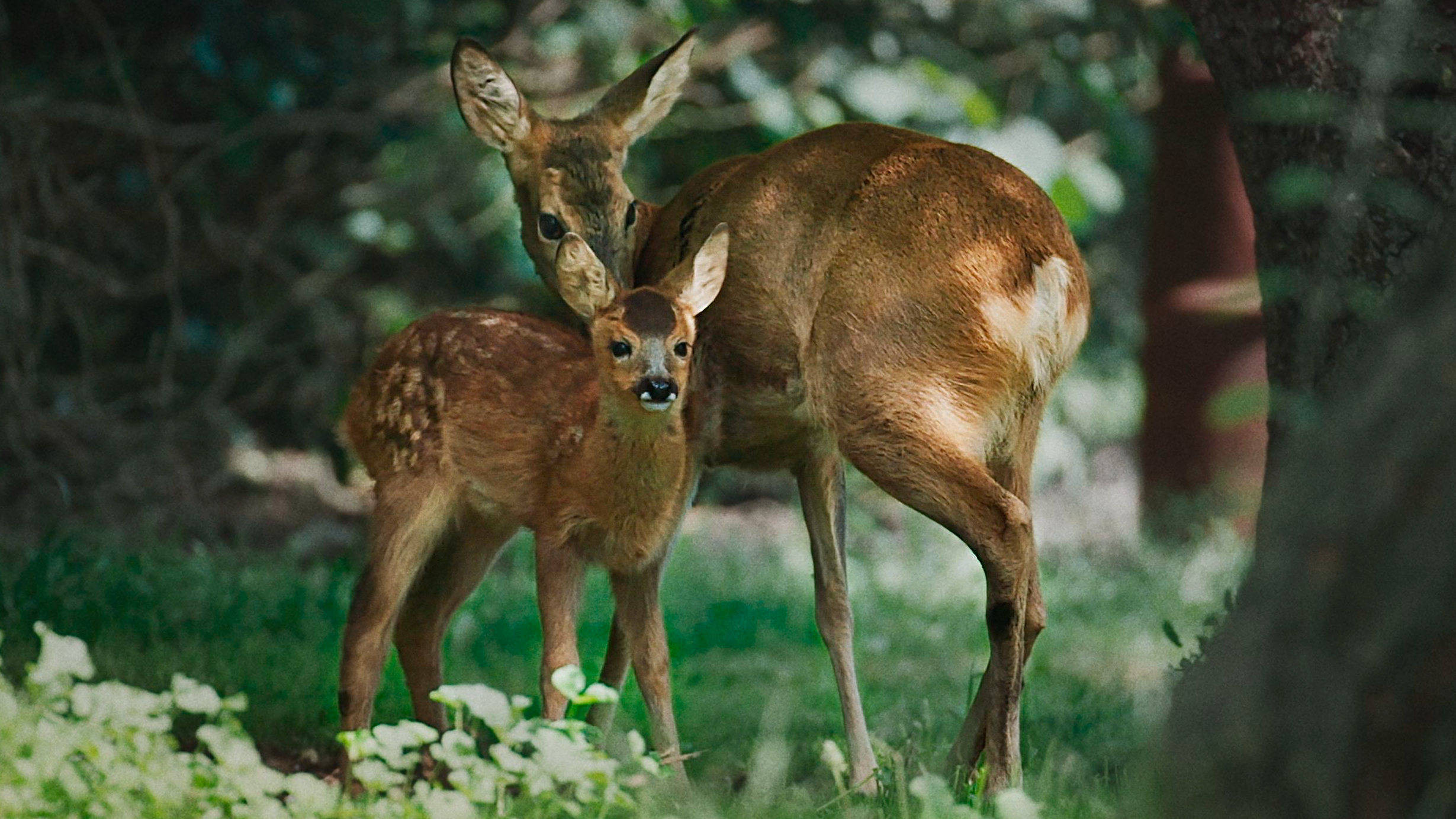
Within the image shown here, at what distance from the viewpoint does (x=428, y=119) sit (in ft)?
30.9

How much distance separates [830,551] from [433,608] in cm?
126

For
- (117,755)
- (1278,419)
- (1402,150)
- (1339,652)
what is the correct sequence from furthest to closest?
1. (1278,419)
2. (1402,150)
3. (117,755)
4. (1339,652)

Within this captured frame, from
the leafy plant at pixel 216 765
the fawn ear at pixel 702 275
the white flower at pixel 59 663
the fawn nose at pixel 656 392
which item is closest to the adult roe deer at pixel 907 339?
the fawn ear at pixel 702 275

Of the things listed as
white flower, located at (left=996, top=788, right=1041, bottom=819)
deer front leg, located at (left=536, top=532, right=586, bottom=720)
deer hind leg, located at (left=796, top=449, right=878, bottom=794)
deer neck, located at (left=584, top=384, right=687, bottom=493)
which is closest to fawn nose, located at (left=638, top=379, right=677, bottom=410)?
deer neck, located at (left=584, top=384, right=687, bottom=493)

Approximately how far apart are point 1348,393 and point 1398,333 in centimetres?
10

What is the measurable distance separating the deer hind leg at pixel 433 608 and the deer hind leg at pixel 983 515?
56.5 inches

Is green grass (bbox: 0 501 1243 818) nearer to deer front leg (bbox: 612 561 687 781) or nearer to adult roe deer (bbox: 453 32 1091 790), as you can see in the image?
deer front leg (bbox: 612 561 687 781)

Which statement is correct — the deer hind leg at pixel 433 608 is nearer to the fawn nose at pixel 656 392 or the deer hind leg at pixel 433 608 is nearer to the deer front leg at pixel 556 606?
the deer front leg at pixel 556 606

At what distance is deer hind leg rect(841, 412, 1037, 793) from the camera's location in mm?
4492

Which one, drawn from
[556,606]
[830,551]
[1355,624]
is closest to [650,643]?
[556,606]

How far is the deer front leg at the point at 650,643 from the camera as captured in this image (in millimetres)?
4969

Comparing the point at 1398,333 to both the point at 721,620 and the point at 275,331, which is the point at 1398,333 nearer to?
the point at 721,620

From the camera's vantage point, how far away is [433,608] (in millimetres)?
5551

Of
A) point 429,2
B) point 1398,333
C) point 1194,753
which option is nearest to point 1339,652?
point 1194,753
